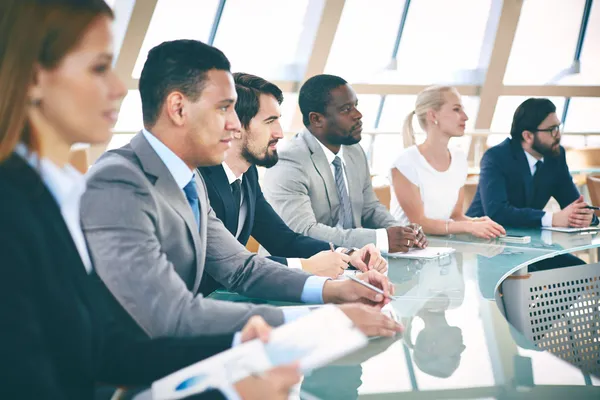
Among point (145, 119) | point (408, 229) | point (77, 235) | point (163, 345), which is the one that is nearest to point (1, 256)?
point (77, 235)

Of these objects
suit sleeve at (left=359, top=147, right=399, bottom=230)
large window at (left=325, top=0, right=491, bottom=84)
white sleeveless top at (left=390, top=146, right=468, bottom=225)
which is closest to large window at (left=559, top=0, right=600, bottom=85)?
large window at (left=325, top=0, right=491, bottom=84)

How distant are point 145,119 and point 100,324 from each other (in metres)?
0.74

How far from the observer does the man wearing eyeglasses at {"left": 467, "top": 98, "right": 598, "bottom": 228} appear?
3.53 meters

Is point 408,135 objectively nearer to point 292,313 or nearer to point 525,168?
point 525,168

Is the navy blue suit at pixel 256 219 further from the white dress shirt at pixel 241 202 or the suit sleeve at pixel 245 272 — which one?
the suit sleeve at pixel 245 272

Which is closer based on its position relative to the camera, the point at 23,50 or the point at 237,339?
the point at 23,50

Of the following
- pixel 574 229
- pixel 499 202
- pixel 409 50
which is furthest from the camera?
pixel 409 50

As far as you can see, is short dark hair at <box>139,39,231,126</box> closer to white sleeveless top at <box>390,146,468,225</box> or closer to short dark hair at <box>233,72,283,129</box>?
short dark hair at <box>233,72,283,129</box>

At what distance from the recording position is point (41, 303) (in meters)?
0.89

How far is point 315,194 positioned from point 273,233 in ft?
1.42

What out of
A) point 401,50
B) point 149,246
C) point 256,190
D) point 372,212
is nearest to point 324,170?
point 372,212

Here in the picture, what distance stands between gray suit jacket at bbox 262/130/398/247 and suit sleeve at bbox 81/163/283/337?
1345 mm

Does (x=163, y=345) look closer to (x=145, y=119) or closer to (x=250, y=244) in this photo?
(x=145, y=119)

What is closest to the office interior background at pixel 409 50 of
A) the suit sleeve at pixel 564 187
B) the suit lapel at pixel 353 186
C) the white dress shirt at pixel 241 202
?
the suit sleeve at pixel 564 187
